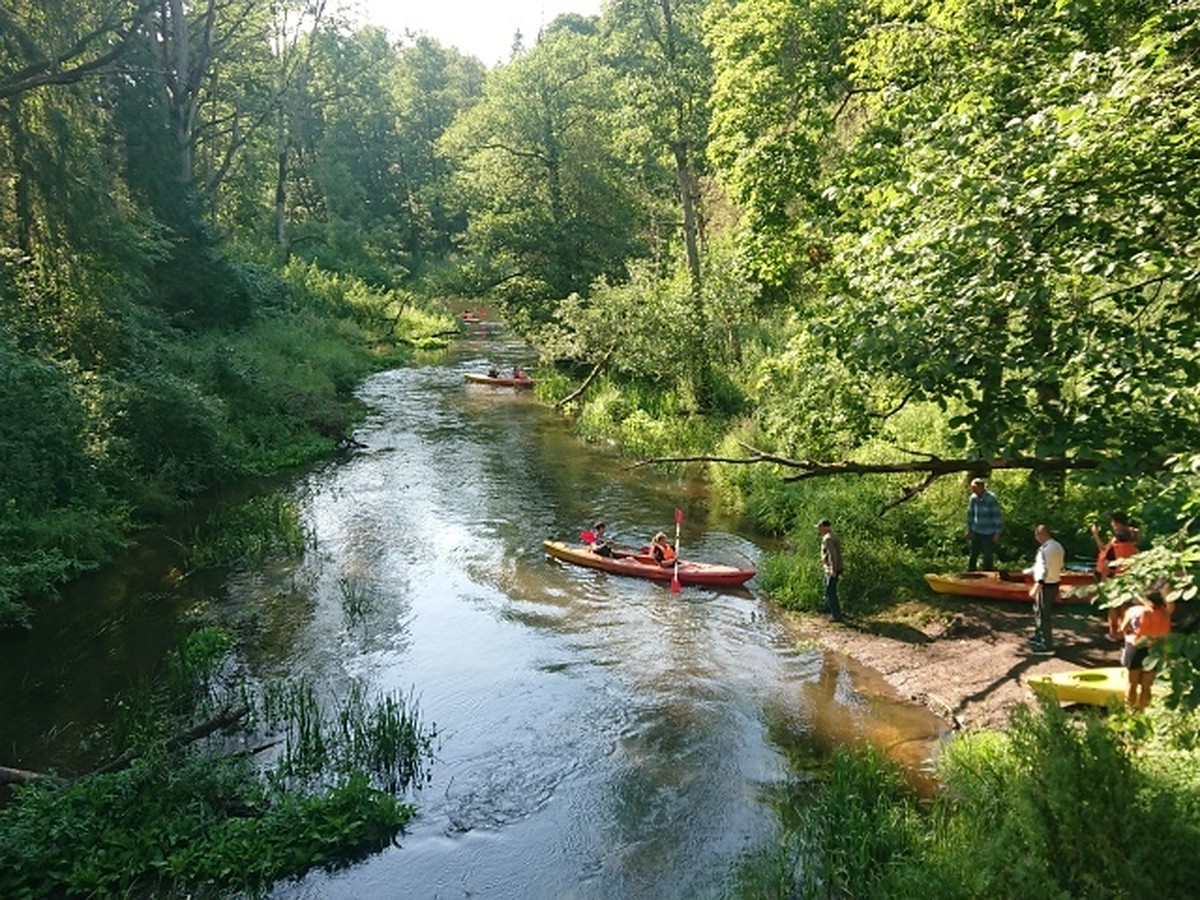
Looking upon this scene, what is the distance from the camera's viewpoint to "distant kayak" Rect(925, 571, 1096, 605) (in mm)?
11969

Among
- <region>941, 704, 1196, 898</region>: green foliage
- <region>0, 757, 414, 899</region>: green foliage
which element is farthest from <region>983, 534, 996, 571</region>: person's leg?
<region>0, 757, 414, 899</region>: green foliage

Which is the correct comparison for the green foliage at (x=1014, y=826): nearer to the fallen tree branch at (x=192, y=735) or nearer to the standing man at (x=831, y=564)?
the standing man at (x=831, y=564)

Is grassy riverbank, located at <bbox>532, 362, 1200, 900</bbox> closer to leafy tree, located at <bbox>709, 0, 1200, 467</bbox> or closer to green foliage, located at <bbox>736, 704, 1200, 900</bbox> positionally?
green foliage, located at <bbox>736, 704, 1200, 900</bbox>

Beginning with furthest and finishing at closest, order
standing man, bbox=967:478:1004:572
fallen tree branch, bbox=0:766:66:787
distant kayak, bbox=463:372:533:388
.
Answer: distant kayak, bbox=463:372:533:388 → standing man, bbox=967:478:1004:572 → fallen tree branch, bbox=0:766:66:787

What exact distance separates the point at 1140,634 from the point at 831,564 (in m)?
4.38

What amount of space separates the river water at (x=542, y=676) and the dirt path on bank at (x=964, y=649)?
0.41 m

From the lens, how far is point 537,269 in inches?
1281

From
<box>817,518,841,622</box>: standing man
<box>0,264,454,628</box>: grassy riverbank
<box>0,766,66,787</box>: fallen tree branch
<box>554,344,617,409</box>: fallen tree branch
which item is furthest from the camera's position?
<box>554,344,617,409</box>: fallen tree branch

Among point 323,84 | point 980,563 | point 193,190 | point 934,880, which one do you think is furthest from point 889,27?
point 323,84

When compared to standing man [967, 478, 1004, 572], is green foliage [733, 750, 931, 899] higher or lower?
lower

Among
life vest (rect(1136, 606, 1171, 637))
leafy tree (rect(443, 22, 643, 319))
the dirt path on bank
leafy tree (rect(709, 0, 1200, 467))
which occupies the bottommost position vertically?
the dirt path on bank

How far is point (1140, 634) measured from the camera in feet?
27.7

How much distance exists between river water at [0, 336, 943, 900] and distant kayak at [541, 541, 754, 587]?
230mm

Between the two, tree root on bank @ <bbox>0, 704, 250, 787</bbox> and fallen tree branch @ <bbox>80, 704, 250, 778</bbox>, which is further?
fallen tree branch @ <bbox>80, 704, 250, 778</bbox>
